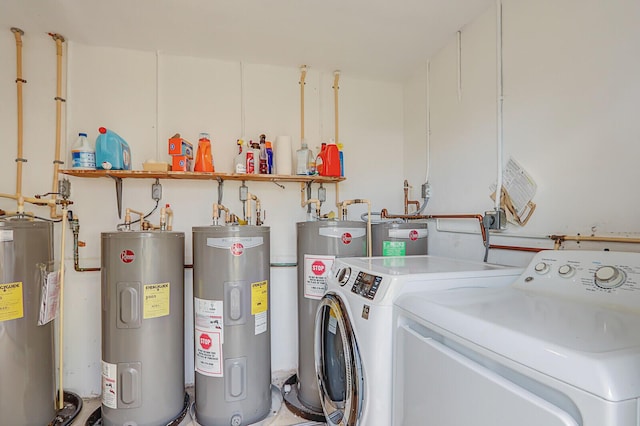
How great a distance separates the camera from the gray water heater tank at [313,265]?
1852mm

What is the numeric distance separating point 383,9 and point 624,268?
5.29 ft

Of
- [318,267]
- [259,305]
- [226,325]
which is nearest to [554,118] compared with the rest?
[318,267]

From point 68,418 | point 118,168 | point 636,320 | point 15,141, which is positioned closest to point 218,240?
point 118,168

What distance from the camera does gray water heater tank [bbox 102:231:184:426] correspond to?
5.32ft

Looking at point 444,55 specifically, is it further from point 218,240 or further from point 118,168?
point 118,168

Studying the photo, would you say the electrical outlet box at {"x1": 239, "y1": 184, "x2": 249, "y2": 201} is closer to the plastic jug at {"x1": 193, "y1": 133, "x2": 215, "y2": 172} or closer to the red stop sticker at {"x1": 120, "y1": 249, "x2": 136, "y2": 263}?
the plastic jug at {"x1": 193, "y1": 133, "x2": 215, "y2": 172}

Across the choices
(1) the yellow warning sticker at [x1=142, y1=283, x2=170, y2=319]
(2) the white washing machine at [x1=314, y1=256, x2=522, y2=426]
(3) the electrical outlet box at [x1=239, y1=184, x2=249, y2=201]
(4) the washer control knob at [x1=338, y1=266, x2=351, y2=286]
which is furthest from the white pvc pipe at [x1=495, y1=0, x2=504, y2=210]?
(1) the yellow warning sticker at [x1=142, y1=283, x2=170, y2=319]

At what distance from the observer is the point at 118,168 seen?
1.87 metres

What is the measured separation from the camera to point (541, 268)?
1.12 m

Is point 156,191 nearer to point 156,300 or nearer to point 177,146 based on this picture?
point 177,146

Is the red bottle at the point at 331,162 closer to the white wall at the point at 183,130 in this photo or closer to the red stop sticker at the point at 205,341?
the white wall at the point at 183,130

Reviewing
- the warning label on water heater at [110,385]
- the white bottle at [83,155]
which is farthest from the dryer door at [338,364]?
the white bottle at [83,155]

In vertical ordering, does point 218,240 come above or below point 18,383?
above

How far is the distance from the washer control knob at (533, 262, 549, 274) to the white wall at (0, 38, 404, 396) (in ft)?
4.72
